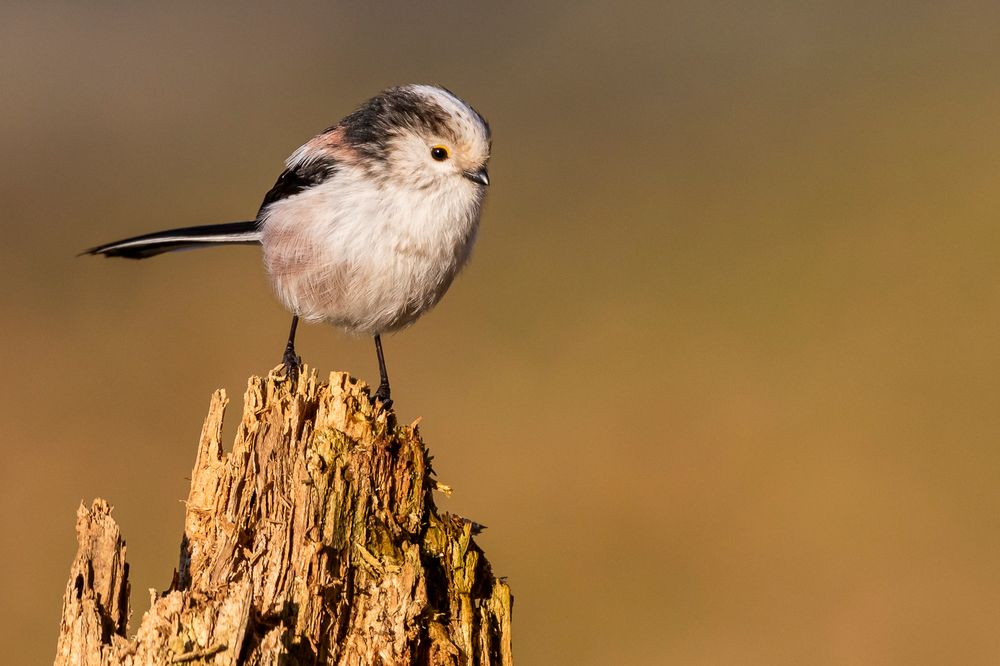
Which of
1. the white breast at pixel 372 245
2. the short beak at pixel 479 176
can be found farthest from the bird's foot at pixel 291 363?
the short beak at pixel 479 176

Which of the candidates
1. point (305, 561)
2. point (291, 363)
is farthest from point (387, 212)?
point (305, 561)

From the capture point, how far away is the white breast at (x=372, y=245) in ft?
15.8

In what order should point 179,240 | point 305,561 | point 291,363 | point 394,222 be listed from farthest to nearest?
point 179,240 < point 291,363 < point 394,222 < point 305,561

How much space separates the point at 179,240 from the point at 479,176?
1.69 meters

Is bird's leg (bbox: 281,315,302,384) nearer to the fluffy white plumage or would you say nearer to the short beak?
the fluffy white plumage

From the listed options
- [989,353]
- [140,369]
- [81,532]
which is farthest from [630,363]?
[81,532]

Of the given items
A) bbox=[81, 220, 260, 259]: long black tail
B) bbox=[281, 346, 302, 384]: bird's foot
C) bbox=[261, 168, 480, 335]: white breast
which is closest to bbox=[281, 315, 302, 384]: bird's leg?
bbox=[281, 346, 302, 384]: bird's foot

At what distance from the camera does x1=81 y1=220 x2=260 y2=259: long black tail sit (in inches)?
214

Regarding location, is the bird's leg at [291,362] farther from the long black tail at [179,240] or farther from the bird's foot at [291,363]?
the long black tail at [179,240]

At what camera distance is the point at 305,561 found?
324 centimetres

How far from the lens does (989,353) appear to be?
10891 mm

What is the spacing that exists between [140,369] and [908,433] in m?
7.62

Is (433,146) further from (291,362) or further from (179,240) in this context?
(179,240)

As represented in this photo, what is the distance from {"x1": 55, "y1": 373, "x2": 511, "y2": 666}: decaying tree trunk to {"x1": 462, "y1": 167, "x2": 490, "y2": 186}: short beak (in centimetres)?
149
